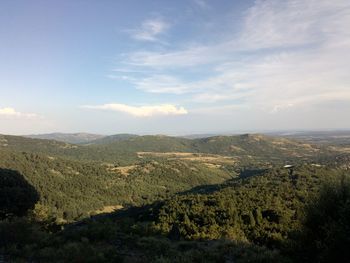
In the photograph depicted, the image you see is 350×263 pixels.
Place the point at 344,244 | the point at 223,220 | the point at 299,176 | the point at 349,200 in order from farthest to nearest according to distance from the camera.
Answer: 1. the point at 299,176
2. the point at 223,220
3. the point at 349,200
4. the point at 344,244

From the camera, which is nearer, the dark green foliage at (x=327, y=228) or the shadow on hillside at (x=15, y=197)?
the dark green foliage at (x=327, y=228)

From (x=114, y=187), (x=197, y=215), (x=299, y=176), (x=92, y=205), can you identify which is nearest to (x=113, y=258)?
(x=197, y=215)

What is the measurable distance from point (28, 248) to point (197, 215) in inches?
1638

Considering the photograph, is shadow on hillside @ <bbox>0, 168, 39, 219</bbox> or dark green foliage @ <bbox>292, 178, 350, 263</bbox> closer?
dark green foliage @ <bbox>292, 178, 350, 263</bbox>

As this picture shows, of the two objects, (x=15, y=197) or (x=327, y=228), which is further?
(x=15, y=197)

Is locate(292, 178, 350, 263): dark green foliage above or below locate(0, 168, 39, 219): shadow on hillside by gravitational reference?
above

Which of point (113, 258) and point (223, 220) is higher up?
point (113, 258)

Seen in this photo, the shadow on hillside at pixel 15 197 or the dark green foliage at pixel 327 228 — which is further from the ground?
the dark green foliage at pixel 327 228

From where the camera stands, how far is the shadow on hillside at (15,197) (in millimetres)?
41281

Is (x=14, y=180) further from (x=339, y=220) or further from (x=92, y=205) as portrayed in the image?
(x=92, y=205)

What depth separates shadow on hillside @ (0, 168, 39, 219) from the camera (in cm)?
4128

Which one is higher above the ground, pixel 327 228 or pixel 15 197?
pixel 327 228

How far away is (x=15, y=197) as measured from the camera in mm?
42438

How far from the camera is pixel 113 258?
644 inches
